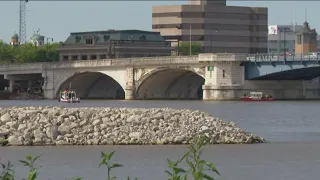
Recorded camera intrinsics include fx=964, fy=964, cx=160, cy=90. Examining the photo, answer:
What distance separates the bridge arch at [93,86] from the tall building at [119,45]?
11.8m

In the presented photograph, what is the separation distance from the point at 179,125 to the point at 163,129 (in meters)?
1.06

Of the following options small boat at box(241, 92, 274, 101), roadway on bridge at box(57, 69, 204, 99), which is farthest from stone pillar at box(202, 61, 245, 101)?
roadway on bridge at box(57, 69, 204, 99)

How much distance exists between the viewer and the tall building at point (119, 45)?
176m

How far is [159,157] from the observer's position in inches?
1742

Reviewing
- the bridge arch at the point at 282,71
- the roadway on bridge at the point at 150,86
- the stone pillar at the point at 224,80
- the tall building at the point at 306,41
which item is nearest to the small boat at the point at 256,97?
the stone pillar at the point at 224,80

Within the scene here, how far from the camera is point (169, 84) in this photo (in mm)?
147125

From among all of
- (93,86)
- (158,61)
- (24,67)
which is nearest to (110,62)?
(158,61)

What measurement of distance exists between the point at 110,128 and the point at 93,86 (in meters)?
112

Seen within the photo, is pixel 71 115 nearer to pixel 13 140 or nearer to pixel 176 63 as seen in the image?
pixel 13 140

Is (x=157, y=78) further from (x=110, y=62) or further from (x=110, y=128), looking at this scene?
(x=110, y=128)

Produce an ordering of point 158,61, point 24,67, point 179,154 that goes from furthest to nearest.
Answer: point 24,67, point 158,61, point 179,154

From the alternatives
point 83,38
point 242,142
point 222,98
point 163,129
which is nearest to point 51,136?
point 163,129

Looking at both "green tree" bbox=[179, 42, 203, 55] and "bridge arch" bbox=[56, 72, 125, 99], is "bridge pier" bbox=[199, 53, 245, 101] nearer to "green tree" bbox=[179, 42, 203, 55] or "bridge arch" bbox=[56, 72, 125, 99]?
"bridge arch" bbox=[56, 72, 125, 99]

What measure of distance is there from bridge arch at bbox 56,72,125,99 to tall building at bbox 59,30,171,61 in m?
11.8
